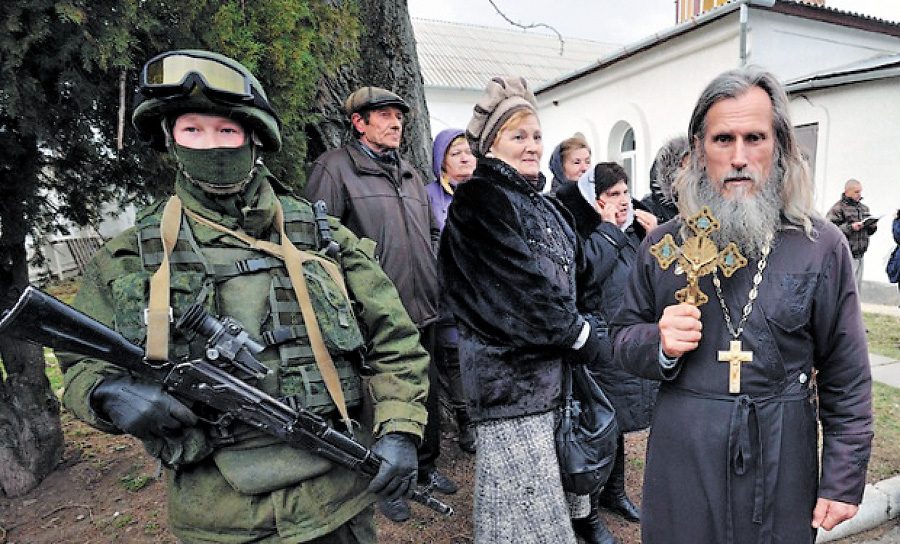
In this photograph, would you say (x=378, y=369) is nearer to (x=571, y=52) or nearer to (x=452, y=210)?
(x=452, y=210)

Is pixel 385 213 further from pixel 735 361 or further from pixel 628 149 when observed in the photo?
pixel 628 149

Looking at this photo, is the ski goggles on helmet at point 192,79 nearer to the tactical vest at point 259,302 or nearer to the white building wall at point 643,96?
the tactical vest at point 259,302

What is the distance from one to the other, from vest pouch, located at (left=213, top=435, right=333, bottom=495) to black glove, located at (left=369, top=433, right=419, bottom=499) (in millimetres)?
173

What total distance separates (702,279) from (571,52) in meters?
26.2

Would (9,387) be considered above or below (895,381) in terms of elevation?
above

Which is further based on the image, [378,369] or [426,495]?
[426,495]

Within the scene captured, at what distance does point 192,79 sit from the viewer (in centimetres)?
152

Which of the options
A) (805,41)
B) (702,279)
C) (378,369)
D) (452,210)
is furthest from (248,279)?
(805,41)

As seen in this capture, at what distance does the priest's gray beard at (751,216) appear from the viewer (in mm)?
1663

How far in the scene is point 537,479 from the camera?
2.08m

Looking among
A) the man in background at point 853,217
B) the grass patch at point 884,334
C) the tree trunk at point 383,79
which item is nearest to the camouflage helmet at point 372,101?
the tree trunk at point 383,79

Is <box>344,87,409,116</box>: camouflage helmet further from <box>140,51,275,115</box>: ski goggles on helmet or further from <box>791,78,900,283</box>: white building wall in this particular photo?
<box>791,78,900,283</box>: white building wall

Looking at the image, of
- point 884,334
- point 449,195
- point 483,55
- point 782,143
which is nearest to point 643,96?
point 884,334

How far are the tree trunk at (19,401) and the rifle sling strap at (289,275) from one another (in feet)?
6.63
